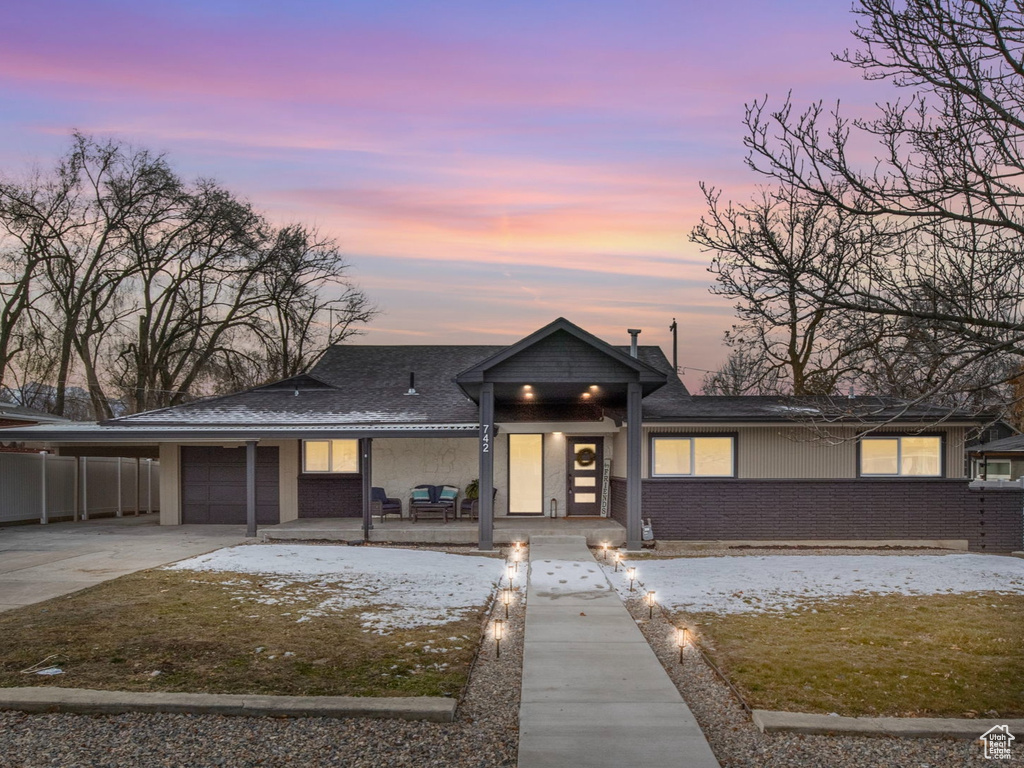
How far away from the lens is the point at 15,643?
7.48 meters

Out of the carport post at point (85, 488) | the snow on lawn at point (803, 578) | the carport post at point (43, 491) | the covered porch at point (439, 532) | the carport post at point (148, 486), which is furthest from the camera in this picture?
the carport post at point (148, 486)

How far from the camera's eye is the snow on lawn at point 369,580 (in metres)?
9.35

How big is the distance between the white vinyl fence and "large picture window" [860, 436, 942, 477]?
65.1 ft

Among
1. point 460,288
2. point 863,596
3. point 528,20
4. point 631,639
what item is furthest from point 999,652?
point 460,288

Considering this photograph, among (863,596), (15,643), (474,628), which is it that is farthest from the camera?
(863,596)

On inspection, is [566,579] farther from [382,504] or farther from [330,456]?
[330,456]

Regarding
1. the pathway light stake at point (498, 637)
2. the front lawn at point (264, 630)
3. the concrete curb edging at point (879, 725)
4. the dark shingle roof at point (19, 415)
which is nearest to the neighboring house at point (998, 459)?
the front lawn at point (264, 630)

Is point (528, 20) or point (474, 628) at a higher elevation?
point (528, 20)

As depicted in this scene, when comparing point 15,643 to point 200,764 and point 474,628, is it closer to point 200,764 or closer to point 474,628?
point 200,764

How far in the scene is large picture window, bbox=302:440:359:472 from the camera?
18375mm

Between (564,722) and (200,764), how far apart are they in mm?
2490

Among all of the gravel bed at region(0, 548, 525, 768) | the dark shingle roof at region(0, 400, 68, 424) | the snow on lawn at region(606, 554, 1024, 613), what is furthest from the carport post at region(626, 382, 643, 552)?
the dark shingle roof at region(0, 400, 68, 424)

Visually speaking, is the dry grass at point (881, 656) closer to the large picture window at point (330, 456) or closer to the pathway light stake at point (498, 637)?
the pathway light stake at point (498, 637)

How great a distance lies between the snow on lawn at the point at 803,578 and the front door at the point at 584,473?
15.2 feet
